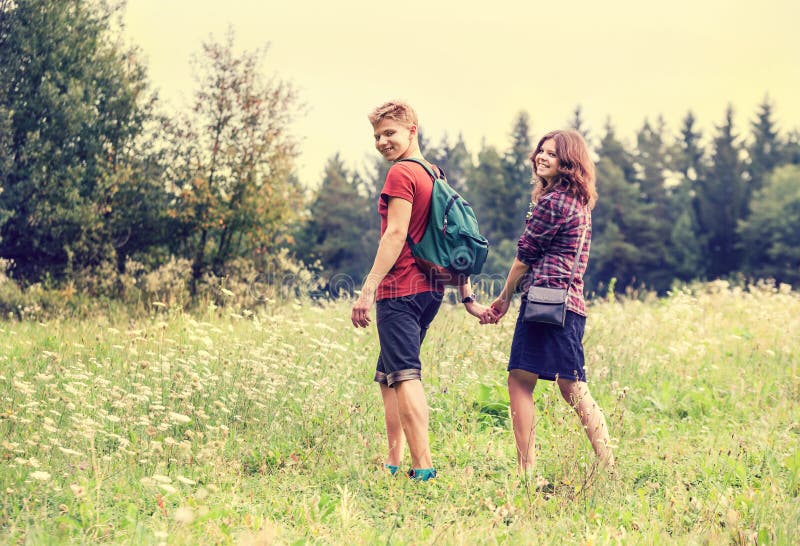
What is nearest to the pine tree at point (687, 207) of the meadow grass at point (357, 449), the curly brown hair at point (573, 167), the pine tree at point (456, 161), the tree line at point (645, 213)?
the tree line at point (645, 213)

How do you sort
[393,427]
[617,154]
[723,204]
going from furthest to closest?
[617,154], [723,204], [393,427]

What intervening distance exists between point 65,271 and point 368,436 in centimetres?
1228

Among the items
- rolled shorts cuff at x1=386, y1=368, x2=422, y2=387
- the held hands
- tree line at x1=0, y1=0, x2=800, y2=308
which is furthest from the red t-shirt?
tree line at x1=0, y1=0, x2=800, y2=308

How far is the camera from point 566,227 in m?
4.20

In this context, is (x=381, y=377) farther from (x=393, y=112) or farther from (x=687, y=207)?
(x=687, y=207)

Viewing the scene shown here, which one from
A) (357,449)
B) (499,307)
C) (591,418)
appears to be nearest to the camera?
(591,418)

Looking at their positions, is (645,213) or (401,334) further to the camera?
(645,213)

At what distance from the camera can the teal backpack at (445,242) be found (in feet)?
13.4

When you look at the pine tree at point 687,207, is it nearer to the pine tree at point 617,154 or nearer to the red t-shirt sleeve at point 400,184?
the pine tree at point 617,154

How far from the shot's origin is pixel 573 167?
425 centimetres

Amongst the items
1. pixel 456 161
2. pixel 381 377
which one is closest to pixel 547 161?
pixel 381 377

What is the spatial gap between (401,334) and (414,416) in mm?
456

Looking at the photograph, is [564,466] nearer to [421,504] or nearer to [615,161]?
[421,504]

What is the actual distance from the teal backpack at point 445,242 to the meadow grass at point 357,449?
119cm
